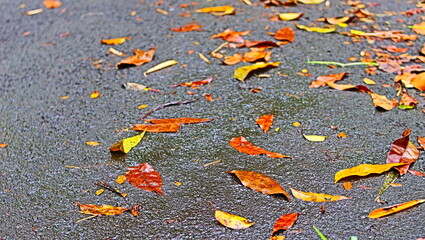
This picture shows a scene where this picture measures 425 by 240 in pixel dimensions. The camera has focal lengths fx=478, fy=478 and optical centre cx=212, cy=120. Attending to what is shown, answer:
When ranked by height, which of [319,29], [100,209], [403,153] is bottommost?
[100,209]

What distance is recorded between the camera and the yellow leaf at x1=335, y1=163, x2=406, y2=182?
1987mm

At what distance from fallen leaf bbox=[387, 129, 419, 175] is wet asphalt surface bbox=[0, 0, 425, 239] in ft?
0.11

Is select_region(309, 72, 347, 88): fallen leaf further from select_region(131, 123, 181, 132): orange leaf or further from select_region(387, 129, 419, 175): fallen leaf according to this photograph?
select_region(131, 123, 181, 132): orange leaf

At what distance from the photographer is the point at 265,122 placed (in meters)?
2.38

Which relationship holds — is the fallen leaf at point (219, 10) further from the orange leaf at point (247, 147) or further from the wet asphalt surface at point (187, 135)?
the orange leaf at point (247, 147)

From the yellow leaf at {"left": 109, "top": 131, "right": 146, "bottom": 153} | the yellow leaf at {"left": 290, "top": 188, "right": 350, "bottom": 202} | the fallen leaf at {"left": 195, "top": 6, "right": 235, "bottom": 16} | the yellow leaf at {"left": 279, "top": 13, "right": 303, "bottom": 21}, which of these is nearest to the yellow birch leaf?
the yellow leaf at {"left": 290, "top": 188, "right": 350, "bottom": 202}

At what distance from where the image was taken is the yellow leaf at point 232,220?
1759 mm

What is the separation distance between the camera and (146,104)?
2.62 m

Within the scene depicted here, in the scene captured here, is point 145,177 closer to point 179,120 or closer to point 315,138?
point 179,120

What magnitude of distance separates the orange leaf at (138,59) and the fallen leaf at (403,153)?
5.38ft

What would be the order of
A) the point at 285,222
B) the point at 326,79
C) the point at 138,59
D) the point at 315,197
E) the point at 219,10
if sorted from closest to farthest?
the point at 285,222 < the point at 315,197 < the point at 326,79 < the point at 138,59 < the point at 219,10

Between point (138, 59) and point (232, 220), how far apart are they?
5.35ft

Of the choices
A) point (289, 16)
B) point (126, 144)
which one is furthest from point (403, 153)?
point (289, 16)

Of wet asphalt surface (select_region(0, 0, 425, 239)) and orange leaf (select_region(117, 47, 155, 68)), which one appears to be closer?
wet asphalt surface (select_region(0, 0, 425, 239))
